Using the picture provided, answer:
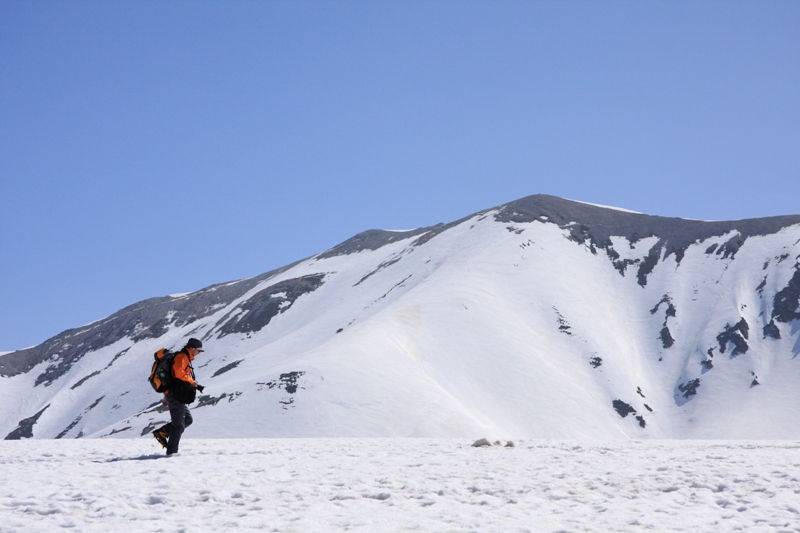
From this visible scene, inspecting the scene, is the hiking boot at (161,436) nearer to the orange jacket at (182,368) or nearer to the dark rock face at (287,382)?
the orange jacket at (182,368)

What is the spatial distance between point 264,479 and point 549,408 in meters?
54.0

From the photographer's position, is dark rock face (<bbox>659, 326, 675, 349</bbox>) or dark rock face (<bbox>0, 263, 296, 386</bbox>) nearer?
dark rock face (<bbox>659, 326, 675, 349</bbox>)

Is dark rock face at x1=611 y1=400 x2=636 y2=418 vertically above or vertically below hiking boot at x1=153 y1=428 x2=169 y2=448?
below

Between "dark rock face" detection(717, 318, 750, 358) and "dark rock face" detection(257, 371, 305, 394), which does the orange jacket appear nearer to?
"dark rock face" detection(257, 371, 305, 394)

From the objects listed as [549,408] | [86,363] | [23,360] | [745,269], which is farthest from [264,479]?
[23,360]

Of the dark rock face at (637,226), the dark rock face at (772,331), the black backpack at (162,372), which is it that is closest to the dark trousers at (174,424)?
the black backpack at (162,372)

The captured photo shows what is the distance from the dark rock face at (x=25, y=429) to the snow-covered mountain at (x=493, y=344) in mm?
322

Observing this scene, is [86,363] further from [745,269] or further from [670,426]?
[745,269]

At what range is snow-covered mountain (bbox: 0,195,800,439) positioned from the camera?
155ft

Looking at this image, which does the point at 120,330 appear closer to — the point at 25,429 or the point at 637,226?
the point at 25,429

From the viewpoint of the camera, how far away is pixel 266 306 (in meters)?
107

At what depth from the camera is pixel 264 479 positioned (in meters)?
9.74

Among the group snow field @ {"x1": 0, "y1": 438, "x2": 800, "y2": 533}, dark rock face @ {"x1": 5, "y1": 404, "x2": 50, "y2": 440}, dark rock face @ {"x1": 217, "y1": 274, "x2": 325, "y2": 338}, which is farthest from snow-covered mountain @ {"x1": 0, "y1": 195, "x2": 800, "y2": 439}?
snow field @ {"x1": 0, "y1": 438, "x2": 800, "y2": 533}

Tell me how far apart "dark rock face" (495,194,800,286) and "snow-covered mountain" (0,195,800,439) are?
45cm
